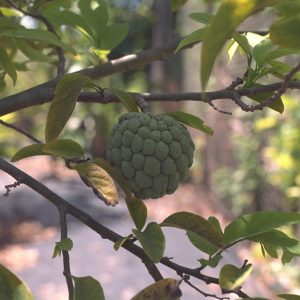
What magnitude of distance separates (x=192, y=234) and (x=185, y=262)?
337 centimetres

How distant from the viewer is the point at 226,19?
55cm

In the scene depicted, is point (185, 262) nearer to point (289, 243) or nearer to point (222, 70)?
point (222, 70)

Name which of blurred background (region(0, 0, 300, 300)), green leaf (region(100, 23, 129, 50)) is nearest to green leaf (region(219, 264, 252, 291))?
green leaf (region(100, 23, 129, 50))

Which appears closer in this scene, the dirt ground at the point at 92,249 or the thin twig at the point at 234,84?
the thin twig at the point at 234,84

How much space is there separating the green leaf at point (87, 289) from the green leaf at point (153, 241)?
105mm

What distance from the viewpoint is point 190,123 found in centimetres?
88

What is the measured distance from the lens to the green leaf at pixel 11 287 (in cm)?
70


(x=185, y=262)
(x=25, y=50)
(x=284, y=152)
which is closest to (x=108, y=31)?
(x=25, y=50)

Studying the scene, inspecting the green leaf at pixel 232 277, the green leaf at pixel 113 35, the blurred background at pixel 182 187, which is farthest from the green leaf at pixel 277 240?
the blurred background at pixel 182 187

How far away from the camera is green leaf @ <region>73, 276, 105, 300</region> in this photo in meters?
0.74

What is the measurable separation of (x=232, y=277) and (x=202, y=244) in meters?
0.17

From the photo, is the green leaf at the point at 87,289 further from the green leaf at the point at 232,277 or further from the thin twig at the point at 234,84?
the thin twig at the point at 234,84

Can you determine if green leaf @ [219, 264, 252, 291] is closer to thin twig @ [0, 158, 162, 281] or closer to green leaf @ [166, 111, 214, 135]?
thin twig @ [0, 158, 162, 281]

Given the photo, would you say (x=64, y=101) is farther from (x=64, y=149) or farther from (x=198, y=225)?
(x=198, y=225)
